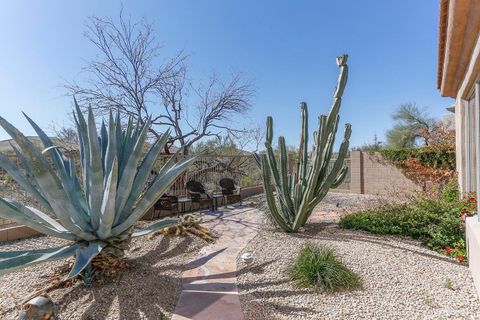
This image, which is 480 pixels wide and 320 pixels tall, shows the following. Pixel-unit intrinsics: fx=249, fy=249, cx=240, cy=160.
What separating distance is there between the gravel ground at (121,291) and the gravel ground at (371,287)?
0.90m

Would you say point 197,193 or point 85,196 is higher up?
point 85,196

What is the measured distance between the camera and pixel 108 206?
8.91ft

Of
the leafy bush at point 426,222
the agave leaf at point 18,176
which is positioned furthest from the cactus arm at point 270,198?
the agave leaf at point 18,176

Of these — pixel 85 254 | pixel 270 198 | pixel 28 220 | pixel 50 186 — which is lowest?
pixel 85 254

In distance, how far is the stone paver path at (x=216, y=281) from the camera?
249 centimetres

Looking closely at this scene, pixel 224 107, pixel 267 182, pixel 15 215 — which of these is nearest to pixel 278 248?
pixel 267 182

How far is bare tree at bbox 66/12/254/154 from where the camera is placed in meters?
10.0

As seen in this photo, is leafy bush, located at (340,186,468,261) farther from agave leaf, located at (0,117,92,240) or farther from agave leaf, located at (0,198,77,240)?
agave leaf, located at (0,198,77,240)

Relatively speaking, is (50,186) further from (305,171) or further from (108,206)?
(305,171)

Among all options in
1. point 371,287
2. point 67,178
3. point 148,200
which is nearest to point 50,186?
point 67,178

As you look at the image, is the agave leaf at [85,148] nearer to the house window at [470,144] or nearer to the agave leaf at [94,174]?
the agave leaf at [94,174]

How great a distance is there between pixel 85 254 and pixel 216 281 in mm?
1547

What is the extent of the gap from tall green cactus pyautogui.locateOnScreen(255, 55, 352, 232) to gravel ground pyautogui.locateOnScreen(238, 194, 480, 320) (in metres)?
0.75

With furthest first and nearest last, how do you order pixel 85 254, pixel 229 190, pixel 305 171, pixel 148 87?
pixel 148 87
pixel 229 190
pixel 305 171
pixel 85 254
